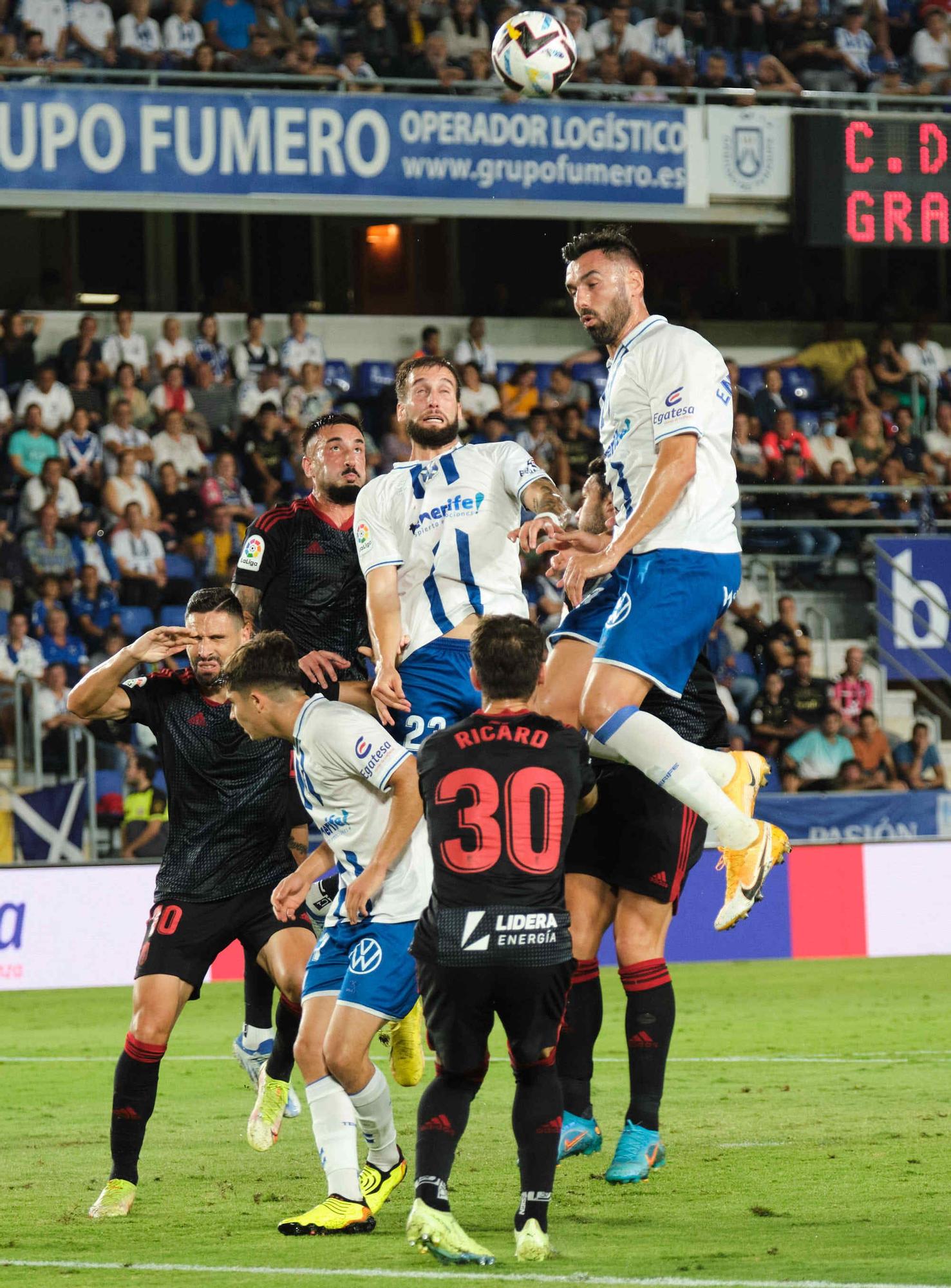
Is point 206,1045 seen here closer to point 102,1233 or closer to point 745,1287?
point 102,1233

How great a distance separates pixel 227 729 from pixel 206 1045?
436 cm

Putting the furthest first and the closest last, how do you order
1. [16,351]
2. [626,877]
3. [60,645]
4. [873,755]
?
[16,351] < [873,755] < [60,645] < [626,877]

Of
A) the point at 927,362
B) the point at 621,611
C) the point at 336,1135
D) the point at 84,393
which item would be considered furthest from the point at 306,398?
the point at 336,1135

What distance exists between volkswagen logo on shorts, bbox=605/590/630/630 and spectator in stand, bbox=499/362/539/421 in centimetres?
1326

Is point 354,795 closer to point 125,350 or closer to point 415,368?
point 415,368

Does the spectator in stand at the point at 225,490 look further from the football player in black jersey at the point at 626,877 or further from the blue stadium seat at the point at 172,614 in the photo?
the football player in black jersey at the point at 626,877

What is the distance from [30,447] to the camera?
17.2 metres

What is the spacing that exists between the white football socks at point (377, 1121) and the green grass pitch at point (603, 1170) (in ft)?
0.58

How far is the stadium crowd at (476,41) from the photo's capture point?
18359 mm

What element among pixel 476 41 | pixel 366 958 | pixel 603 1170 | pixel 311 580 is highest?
pixel 476 41

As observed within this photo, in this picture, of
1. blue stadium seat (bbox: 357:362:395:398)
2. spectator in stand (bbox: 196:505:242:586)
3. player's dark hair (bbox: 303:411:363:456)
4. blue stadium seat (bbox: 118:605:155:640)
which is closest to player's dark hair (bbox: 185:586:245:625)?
player's dark hair (bbox: 303:411:363:456)

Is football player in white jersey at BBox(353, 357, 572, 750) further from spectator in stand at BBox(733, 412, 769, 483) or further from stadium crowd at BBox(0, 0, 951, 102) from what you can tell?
spectator in stand at BBox(733, 412, 769, 483)

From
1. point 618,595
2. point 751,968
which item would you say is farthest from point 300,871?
point 751,968

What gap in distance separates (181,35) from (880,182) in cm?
694
